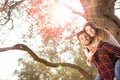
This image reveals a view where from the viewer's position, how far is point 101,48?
6730mm

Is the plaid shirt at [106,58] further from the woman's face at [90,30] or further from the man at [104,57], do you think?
the woman's face at [90,30]

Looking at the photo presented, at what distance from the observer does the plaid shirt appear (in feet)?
21.7

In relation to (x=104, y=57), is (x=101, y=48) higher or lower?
higher

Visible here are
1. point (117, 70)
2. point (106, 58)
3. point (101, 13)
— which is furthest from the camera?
point (101, 13)

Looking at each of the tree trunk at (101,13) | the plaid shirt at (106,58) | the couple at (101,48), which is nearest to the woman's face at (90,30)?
the couple at (101,48)

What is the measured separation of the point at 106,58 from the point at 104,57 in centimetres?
4

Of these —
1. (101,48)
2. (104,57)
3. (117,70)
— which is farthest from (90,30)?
(117,70)

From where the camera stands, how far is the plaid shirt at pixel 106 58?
21.7 feet

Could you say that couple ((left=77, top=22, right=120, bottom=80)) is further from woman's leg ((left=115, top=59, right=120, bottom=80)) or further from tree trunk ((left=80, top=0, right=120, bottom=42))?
tree trunk ((left=80, top=0, right=120, bottom=42))

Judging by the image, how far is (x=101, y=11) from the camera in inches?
445

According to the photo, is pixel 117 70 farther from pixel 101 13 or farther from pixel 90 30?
pixel 101 13

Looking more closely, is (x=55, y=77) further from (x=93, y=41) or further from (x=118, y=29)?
(x=93, y=41)

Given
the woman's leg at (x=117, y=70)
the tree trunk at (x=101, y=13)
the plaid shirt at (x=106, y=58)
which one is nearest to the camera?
the woman's leg at (x=117, y=70)

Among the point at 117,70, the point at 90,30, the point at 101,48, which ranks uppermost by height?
the point at 90,30
